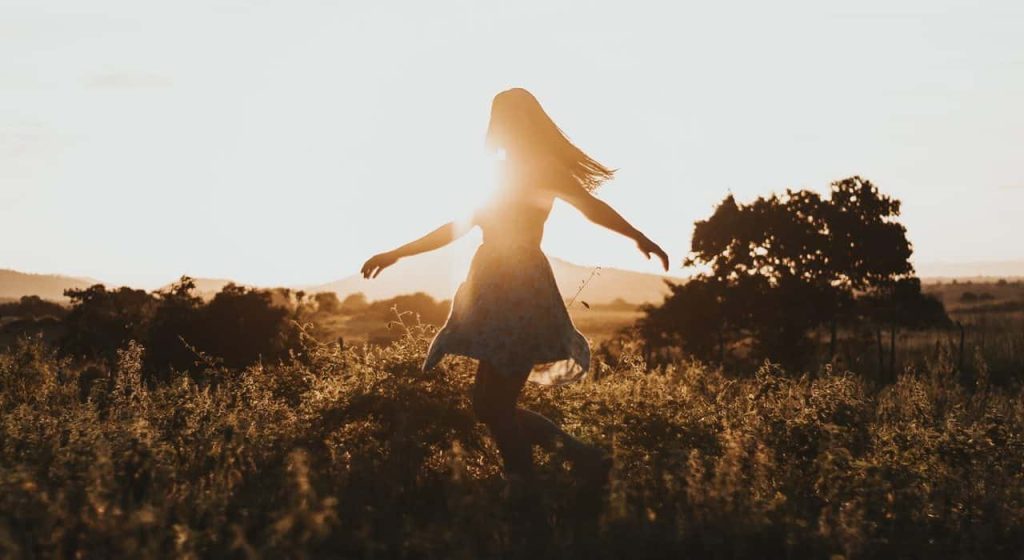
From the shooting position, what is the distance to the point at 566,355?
608 centimetres

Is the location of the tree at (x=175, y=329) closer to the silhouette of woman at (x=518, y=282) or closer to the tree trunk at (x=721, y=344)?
the silhouette of woman at (x=518, y=282)

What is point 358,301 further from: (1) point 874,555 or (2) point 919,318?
(1) point 874,555

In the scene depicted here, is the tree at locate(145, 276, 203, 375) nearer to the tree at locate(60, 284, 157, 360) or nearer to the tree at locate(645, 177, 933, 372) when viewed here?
the tree at locate(60, 284, 157, 360)

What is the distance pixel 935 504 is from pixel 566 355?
2.49 metres

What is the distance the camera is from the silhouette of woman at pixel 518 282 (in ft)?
19.6

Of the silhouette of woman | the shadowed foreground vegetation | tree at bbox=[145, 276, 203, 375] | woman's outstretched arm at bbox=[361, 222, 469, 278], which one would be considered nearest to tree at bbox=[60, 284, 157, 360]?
tree at bbox=[145, 276, 203, 375]

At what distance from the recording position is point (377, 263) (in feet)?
19.7

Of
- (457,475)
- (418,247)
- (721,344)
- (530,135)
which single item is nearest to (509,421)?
(457,475)

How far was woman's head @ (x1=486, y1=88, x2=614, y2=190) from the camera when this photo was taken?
20.1ft

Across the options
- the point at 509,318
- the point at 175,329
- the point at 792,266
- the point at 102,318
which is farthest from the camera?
the point at 792,266

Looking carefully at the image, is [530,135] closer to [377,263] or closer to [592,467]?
[377,263]

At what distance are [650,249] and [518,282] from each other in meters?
0.82

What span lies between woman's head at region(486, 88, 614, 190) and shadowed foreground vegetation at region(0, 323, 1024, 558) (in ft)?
6.09

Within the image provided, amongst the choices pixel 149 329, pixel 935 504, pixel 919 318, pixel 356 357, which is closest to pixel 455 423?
pixel 356 357
